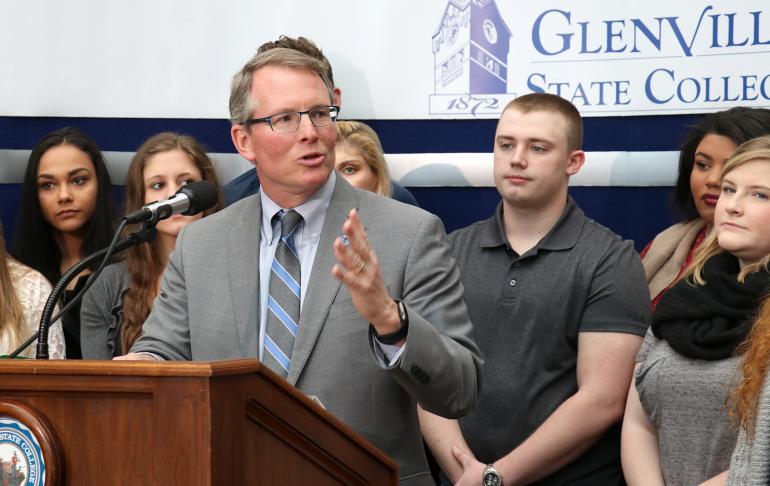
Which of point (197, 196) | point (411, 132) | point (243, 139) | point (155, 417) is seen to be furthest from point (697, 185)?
point (155, 417)

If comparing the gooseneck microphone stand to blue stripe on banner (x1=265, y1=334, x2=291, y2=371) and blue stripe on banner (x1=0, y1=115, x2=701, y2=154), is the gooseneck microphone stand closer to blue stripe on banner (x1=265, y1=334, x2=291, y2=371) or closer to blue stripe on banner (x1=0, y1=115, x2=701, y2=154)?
blue stripe on banner (x1=265, y1=334, x2=291, y2=371)

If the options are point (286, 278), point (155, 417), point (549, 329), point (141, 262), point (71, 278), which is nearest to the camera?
point (155, 417)

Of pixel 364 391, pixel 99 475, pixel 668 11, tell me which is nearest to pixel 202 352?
pixel 364 391

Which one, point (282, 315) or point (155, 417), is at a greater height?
point (282, 315)

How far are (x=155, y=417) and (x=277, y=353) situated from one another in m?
0.97

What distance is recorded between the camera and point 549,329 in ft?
12.7

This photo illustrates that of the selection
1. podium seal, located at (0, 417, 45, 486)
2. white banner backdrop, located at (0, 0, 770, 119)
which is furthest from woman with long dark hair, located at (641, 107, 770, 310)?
podium seal, located at (0, 417, 45, 486)

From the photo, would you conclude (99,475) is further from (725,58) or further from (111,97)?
(111,97)

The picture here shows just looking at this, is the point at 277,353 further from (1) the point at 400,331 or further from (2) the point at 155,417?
(2) the point at 155,417

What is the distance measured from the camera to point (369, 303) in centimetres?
245

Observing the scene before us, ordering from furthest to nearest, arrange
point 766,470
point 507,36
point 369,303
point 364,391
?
point 507,36
point 364,391
point 766,470
point 369,303

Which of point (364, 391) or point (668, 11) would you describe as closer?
point (364, 391)

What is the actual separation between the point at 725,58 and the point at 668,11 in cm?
28

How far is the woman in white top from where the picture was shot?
4113mm
